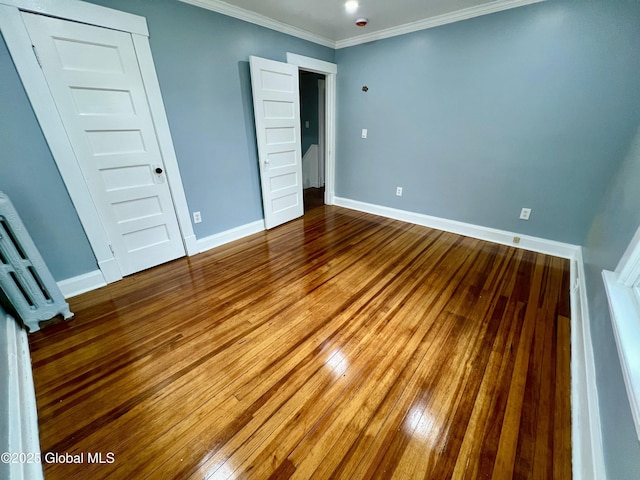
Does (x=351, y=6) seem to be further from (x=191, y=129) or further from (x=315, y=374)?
(x=315, y=374)

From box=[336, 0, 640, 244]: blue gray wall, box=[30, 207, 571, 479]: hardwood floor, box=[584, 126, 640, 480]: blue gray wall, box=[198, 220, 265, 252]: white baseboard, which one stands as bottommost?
box=[30, 207, 571, 479]: hardwood floor

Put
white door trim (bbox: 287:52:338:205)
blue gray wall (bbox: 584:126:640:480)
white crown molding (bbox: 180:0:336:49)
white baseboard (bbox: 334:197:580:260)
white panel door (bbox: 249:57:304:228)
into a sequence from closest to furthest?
1. blue gray wall (bbox: 584:126:640:480)
2. white crown molding (bbox: 180:0:336:49)
3. white baseboard (bbox: 334:197:580:260)
4. white panel door (bbox: 249:57:304:228)
5. white door trim (bbox: 287:52:338:205)

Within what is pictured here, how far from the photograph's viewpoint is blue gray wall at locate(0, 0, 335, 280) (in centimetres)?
176

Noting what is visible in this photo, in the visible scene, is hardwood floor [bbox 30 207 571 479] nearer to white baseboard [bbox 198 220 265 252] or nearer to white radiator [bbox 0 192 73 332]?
white radiator [bbox 0 192 73 332]

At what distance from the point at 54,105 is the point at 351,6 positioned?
261 centimetres

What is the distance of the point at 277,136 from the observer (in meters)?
3.20

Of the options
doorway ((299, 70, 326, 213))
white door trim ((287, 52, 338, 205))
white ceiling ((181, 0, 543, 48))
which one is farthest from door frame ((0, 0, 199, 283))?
doorway ((299, 70, 326, 213))

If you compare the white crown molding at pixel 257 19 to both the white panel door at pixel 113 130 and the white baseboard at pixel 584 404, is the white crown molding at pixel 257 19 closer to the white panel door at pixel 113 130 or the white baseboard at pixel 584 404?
the white panel door at pixel 113 130

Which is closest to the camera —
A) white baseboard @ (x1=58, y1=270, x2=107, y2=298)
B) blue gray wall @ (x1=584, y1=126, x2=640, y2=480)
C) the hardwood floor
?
blue gray wall @ (x1=584, y1=126, x2=640, y2=480)

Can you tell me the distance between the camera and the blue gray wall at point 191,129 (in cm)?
176

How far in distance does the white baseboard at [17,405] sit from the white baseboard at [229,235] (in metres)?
1.51

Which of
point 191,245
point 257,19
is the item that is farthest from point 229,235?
point 257,19

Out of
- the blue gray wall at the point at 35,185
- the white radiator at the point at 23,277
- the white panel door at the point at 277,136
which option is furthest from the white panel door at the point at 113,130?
the white panel door at the point at 277,136

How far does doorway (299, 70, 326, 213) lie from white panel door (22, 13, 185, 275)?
92.9 inches
